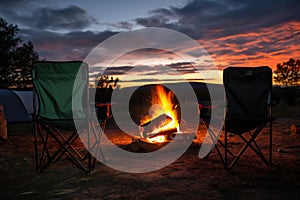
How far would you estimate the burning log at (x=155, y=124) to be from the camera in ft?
19.1

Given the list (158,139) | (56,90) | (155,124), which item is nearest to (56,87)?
(56,90)

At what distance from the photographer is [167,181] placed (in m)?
3.38

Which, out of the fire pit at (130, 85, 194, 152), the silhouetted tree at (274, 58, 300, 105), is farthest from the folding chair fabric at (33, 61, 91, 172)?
the silhouetted tree at (274, 58, 300, 105)

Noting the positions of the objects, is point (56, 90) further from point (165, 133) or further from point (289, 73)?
point (289, 73)

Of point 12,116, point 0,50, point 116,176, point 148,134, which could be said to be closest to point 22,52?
point 0,50

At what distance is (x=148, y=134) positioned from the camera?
18.9 ft

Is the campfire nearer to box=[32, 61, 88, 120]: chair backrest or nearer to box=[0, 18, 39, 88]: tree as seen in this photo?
box=[32, 61, 88, 120]: chair backrest

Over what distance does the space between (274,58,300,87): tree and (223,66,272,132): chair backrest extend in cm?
4046

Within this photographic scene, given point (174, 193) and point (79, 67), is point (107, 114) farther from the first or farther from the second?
point (174, 193)

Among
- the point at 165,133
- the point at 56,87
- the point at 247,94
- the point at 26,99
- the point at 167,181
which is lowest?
the point at 167,181

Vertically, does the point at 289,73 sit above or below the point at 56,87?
above

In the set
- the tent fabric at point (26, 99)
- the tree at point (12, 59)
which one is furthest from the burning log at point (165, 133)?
the tree at point (12, 59)

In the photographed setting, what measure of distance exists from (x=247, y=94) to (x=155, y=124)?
232 centimetres

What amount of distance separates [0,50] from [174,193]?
58.1 ft
